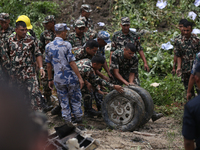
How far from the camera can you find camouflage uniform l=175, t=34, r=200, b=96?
661 centimetres

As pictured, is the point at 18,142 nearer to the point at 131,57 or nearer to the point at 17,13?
the point at 131,57

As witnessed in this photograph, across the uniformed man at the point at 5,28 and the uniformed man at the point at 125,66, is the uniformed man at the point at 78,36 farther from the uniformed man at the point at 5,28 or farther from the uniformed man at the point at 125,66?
the uniformed man at the point at 5,28

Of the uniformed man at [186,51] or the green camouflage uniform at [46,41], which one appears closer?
the uniformed man at [186,51]

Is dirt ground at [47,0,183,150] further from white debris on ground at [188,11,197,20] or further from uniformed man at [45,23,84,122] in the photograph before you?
white debris on ground at [188,11,197,20]

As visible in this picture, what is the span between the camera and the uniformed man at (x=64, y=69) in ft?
17.1

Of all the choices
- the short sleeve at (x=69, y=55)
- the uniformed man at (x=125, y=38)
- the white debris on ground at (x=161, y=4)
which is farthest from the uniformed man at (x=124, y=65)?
the white debris on ground at (x=161, y=4)

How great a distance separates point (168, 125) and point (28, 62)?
11.2 ft

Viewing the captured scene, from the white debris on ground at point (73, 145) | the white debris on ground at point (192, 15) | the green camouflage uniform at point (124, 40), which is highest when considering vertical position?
the white debris on ground at point (192, 15)

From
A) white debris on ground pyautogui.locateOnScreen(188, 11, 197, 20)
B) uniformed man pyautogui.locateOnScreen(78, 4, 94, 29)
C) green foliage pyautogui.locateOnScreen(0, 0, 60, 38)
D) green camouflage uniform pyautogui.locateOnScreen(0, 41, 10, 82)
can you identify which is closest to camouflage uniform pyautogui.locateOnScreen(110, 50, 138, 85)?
uniformed man pyautogui.locateOnScreen(78, 4, 94, 29)

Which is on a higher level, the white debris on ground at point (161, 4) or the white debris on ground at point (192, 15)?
the white debris on ground at point (161, 4)

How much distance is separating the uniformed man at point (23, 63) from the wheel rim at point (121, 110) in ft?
5.10

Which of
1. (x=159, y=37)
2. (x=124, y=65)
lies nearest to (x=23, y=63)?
(x=124, y=65)

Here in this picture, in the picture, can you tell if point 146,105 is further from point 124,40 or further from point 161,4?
point 161,4

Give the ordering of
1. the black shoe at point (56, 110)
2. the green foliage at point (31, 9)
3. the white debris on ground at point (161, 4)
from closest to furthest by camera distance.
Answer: the black shoe at point (56, 110), the white debris on ground at point (161, 4), the green foliage at point (31, 9)
